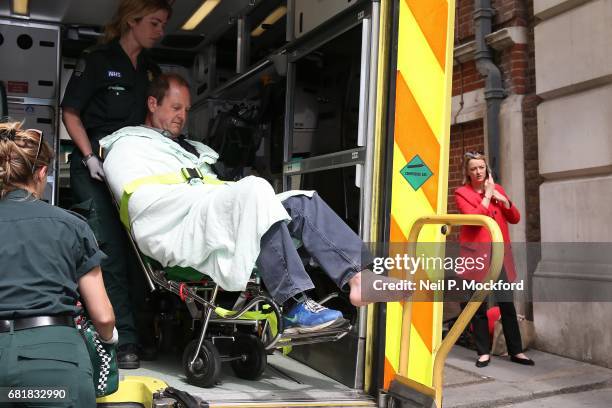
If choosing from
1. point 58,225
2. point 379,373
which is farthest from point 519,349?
point 58,225

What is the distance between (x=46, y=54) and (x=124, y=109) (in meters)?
2.32

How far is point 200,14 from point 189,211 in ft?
10.3

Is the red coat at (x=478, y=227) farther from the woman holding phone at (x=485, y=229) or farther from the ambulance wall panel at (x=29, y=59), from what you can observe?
the ambulance wall panel at (x=29, y=59)

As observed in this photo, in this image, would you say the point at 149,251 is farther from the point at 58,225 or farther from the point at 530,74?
the point at 530,74

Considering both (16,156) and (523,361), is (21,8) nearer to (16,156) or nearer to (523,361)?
(16,156)

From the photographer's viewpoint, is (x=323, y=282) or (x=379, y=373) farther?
(x=323, y=282)

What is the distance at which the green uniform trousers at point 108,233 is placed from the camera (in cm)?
448

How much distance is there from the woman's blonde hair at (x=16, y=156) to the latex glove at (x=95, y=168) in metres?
1.79

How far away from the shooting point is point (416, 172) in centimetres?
388

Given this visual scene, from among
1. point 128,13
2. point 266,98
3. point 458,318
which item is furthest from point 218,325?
point 266,98

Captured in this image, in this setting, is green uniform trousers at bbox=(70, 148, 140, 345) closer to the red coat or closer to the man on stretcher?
the man on stretcher

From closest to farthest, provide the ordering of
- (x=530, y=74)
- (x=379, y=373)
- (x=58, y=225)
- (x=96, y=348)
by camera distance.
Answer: (x=58, y=225)
(x=96, y=348)
(x=379, y=373)
(x=530, y=74)

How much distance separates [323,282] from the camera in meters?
4.75

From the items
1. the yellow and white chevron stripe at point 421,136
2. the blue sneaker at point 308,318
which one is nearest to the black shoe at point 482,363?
the yellow and white chevron stripe at point 421,136
